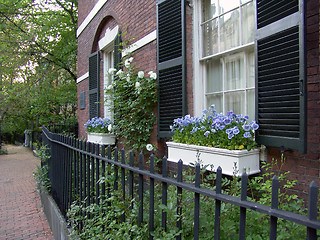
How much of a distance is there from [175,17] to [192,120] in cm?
168

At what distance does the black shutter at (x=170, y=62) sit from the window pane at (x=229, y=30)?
59 centimetres

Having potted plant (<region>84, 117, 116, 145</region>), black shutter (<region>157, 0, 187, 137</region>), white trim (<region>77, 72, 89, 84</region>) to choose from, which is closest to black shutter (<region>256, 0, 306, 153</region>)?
black shutter (<region>157, 0, 187, 137</region>)

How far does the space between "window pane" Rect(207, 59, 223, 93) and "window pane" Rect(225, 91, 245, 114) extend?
0.21m

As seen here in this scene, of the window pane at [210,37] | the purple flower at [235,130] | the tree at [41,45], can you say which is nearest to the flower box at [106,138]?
the window pane at [210,37]

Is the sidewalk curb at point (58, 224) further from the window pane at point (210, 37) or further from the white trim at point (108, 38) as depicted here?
the white trim at point (108, 38)

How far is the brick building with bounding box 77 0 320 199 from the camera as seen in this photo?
2.30 metres

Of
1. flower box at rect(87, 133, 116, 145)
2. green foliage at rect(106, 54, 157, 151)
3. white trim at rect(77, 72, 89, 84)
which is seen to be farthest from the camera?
Answer: white trim at rect(77, 72, 89, 84)

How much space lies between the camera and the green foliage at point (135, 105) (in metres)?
4.44

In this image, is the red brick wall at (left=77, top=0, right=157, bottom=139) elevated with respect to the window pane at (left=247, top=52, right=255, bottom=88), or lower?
elevated

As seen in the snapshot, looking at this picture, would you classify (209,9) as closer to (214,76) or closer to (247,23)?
(247,23)

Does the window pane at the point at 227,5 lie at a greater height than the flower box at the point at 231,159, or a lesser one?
greater

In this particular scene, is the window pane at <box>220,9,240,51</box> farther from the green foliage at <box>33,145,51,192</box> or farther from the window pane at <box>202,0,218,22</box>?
the green foliage at <box>33,145,51,192</box>

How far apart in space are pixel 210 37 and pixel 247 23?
637 mm

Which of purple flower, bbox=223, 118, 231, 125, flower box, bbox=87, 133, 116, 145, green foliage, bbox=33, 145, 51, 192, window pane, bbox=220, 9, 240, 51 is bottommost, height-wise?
green foliage, bbox=33, 145, 51, 192
